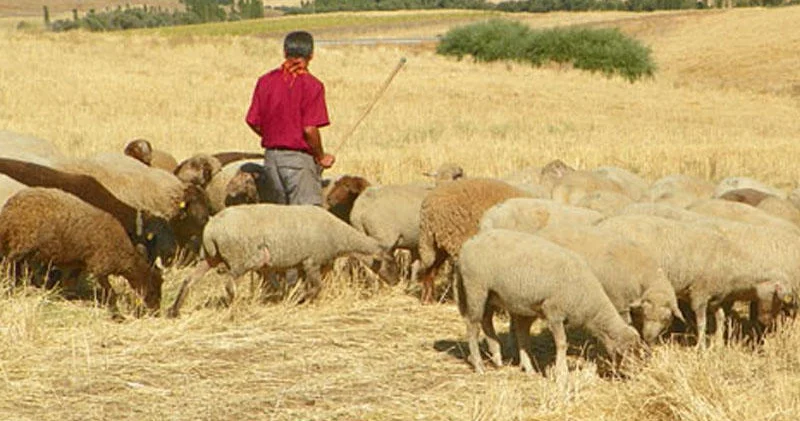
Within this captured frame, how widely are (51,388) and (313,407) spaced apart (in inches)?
75.0

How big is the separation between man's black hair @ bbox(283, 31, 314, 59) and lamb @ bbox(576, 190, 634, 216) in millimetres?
3274

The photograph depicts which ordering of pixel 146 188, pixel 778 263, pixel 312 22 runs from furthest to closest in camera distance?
pixel 312 22, pixel 146 188, pixel 778 263

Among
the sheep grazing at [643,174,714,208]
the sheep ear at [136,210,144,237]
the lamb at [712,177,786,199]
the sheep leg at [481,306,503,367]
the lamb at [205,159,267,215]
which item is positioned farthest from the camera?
the lamb at [712,177,786,199]

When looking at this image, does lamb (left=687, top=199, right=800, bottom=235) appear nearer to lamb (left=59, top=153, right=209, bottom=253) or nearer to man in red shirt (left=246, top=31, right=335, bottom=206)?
man in red shirt (left=246, top=31, right=335, bottom=206)

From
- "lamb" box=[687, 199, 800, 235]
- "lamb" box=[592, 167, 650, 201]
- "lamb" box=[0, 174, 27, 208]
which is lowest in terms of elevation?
"lamb" box=[592, 167, 650, 201]

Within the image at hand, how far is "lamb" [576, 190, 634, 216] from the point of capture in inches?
519

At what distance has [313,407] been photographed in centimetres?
884

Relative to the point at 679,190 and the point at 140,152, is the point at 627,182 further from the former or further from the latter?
the point at 140,152

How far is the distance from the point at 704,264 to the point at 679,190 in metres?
4.93

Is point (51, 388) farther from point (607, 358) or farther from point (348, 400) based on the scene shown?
point (607, 358)

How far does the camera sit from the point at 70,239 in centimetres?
1141

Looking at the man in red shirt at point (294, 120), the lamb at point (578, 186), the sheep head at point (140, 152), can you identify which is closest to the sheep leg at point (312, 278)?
the man in red shirt at point (294, 120)

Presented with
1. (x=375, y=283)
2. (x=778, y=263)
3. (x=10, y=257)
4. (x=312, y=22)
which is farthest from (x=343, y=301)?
(x=312, y=22)

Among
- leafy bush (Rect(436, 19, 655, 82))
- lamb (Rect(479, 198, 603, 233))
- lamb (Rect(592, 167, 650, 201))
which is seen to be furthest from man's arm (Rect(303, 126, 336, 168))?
leafy bush (Rect(436, 19, 655, 82))
